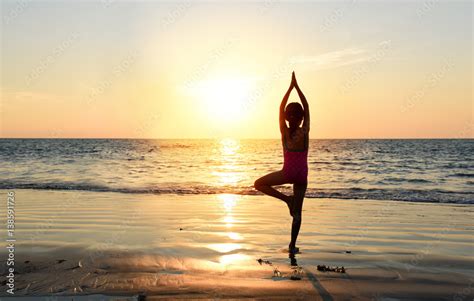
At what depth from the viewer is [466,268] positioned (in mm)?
6305

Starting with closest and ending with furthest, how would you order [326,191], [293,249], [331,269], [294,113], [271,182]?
[331,269] < [294,113] < [271,182] < [293,249] < [326,191]

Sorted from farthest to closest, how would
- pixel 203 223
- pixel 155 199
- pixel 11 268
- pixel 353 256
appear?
pixel 155 199
pixel 203 223
pixel 353 256
pixel 11 268

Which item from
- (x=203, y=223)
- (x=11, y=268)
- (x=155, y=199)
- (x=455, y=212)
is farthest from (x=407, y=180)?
(x=11, y=268)

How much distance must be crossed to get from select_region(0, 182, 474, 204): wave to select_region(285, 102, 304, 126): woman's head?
11.3 meters

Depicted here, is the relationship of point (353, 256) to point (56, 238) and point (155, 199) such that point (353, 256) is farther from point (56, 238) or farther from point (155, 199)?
point (155, 199)

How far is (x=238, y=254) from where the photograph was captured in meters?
7.04

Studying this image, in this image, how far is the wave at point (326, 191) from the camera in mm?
17484

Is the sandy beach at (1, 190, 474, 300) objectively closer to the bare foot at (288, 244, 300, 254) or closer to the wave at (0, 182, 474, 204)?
the bare foot at (288, 244, 300, 254)

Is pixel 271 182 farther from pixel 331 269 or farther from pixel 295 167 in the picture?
pixel 331 269

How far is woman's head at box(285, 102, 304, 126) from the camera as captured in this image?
6863mm

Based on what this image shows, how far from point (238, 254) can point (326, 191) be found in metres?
13.3

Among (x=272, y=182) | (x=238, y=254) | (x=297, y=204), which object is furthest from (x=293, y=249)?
(x=272, y=182)

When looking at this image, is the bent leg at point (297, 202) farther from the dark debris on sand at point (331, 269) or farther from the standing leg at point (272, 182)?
the dark debris on sand at point (331, 269)

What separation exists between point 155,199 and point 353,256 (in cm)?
1035
